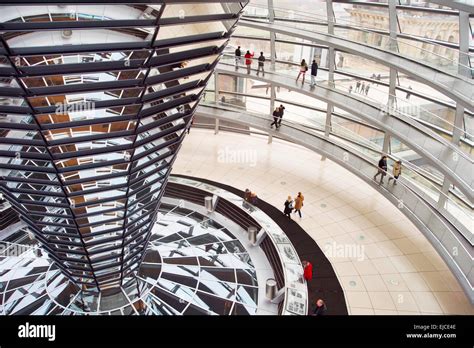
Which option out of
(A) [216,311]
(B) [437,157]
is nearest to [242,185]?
(A) [216,311]

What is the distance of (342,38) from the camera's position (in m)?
18.0

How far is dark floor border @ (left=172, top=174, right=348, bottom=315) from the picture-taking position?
13.3m

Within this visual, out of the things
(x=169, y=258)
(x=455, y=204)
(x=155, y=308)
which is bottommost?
(x=155, y=308)

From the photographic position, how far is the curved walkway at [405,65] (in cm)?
1255

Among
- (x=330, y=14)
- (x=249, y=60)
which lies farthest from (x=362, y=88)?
(x=249, y=60)

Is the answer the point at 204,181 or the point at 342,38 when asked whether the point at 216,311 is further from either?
the point at 342,38

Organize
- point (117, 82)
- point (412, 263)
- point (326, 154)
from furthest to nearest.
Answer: point (326, 154)
point (412, 263)
point (117, 82)

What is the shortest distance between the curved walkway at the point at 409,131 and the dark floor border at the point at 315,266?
5.15m

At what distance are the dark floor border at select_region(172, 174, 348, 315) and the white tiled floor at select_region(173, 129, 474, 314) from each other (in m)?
0.28

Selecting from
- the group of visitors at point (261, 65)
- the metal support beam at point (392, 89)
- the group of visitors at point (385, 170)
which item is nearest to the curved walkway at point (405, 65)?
the metal support beam at point (392, 89)

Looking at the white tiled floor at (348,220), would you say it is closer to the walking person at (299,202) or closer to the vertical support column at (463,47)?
the walking person at (299,202)

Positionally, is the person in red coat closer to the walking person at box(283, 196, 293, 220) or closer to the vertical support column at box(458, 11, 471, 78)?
the walking person at box(283, 196, 293, 220)

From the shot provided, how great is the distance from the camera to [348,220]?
17.8 m

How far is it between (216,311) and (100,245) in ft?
14.9
